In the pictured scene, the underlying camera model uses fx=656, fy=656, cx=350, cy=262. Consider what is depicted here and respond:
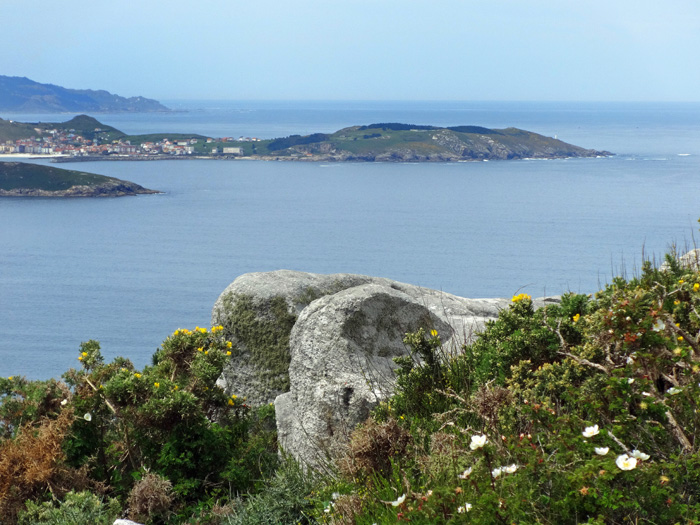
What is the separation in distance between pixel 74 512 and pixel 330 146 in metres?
168

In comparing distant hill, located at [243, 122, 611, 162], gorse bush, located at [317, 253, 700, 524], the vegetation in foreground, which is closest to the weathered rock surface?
the vegetation in foreground

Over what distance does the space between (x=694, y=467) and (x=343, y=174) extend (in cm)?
13908

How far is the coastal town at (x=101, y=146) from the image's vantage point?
550 ft

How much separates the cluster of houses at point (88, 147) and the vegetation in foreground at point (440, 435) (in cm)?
16861

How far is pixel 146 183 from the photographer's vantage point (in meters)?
133

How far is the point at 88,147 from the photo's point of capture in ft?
576

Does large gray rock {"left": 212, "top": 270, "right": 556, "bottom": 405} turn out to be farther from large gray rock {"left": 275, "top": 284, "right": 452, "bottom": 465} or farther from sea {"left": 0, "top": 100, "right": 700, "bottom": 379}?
sea {"left": 0, "top": 100, "right": 700, "bottom": 379}

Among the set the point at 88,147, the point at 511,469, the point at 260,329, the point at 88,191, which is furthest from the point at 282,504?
the point at 88,147

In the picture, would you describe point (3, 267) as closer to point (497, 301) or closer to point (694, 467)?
point (497, 301)

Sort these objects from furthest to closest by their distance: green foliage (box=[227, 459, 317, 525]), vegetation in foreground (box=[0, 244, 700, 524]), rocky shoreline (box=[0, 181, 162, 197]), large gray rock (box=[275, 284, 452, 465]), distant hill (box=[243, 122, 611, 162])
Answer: distant hill (box=[243, 122, 611, 162]), rocky shoreline (box=[0, 181, 162, 197]), large gray rock (box=[275, 284, 452, 465]), green foliage (box=[227, 459, 317, 525]), vegetation in foreground (box=[0, 244, 700, 524])

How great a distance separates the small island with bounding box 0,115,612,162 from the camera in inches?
6501

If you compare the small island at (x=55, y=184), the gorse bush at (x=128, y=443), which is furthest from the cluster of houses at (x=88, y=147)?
the gorse bush at (x=128, y=443)

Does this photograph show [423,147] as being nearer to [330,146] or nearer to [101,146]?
[330,146]

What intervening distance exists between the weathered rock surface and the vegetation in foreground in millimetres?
487
